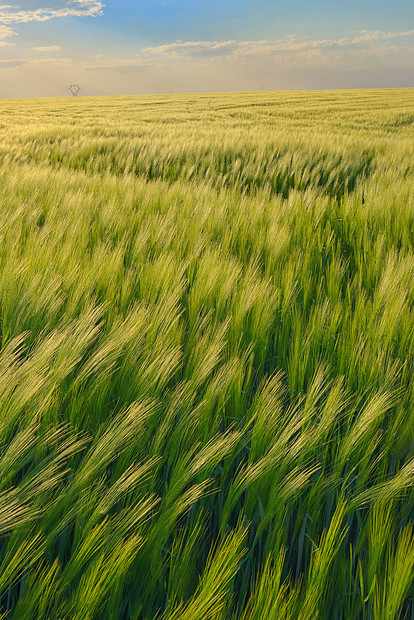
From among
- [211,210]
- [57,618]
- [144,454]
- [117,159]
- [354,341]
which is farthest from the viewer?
[117,159]

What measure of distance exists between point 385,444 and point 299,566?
0.28 m

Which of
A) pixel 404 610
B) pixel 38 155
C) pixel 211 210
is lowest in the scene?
pixel 404 610

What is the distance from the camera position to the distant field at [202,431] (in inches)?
20.8

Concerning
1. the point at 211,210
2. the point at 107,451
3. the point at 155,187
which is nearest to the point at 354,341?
the point at 107,451

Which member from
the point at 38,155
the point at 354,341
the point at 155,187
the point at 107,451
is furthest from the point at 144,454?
the point at 38,155

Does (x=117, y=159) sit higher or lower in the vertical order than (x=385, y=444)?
higher

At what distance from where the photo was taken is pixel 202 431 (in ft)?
A: 2.44

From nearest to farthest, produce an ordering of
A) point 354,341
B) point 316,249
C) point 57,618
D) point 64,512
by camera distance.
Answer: point 57,618, point 64,512, point 354,341, point 316,249

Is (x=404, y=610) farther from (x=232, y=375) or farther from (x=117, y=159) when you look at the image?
(x=117, y=159)

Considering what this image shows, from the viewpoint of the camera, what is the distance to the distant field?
0.53m

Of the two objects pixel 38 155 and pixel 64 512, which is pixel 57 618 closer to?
pixel 64 512

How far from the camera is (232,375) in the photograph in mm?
824

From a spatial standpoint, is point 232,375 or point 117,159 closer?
point 232,375

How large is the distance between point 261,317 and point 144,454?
0.51 metres
